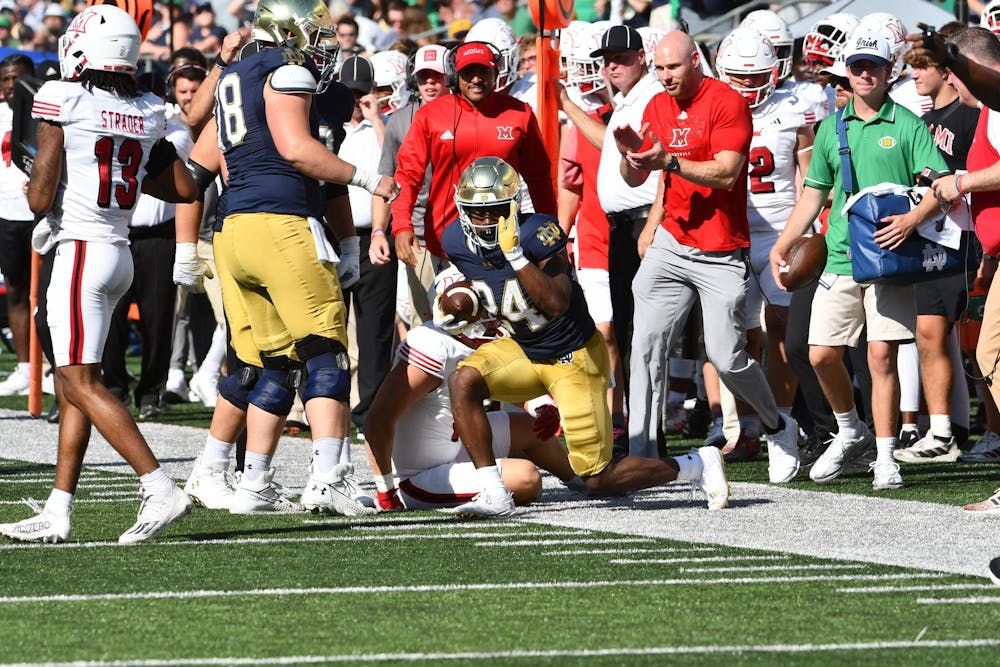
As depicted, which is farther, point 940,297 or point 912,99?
point 912,99

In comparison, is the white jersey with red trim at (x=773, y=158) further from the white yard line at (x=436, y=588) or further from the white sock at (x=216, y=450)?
the white yard line at (x=436, y=588)

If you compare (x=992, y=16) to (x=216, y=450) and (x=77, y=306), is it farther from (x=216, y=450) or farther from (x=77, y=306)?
(x=77, y=306)

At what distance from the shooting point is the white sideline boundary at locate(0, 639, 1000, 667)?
4699 millimetres

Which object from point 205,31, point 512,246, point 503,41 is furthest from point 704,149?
point 205,31

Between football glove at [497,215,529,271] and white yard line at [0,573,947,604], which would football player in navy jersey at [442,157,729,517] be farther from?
white yard line at [0,573,947,604]

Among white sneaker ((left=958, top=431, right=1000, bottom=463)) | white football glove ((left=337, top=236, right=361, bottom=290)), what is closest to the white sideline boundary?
white football glove ((left=337, top=236, right=361, bottom=290))

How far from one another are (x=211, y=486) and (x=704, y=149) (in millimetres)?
2677

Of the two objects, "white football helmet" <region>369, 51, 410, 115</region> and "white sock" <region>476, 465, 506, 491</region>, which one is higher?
"white football helmet" <region>369, 51, 410, 115</region>

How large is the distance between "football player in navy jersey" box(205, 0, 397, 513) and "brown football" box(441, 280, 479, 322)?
0.42m

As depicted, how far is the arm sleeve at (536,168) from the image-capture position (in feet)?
30.1

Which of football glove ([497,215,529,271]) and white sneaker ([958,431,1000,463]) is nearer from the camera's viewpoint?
football glove ([497,215,529,271])

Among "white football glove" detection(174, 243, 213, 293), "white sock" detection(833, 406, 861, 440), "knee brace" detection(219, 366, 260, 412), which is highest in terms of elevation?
"white football glove" detection(174, 243, 213, 293)

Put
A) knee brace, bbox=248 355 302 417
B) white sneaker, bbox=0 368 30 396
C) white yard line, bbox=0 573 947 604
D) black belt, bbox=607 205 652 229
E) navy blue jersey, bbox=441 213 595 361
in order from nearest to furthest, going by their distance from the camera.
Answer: white yard line, bbox=0 573 947 604 → navy blue jersey, bbox=441 213 595 361 → knee brace, bbox=248 355 302 417 → black belt, bbox=607 205 652 229 → white sneaker, bbox=0 368 30 396

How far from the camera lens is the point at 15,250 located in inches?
521
